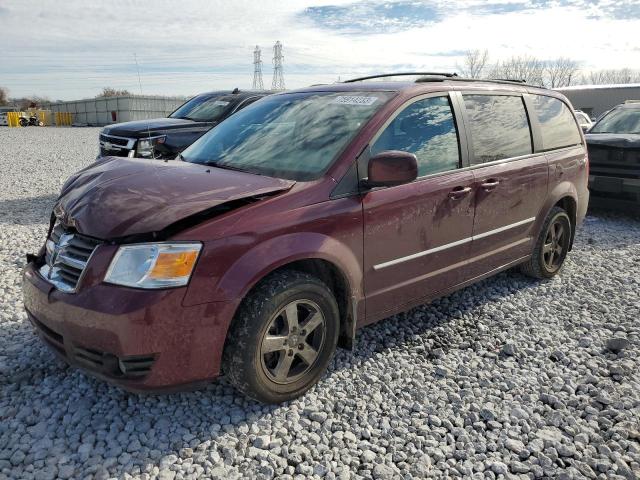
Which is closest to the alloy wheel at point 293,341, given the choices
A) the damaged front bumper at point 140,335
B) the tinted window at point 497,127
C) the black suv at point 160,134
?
the damaged front bumper at point 140,335

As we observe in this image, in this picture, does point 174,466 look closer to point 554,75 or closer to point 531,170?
point 531,170

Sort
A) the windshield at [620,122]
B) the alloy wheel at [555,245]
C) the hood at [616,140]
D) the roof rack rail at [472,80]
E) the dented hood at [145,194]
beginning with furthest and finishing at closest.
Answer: the windshield at [620,122] → the hood at [616,140] → the alloy wheel at [555,245] → the roof rack rail at [472,80] → the dented hood at [145,194]

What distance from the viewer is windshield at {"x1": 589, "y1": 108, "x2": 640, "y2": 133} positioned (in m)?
8.48

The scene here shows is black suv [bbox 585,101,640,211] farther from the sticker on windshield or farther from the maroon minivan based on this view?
the sticker on windshield

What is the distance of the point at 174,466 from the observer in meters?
2.53

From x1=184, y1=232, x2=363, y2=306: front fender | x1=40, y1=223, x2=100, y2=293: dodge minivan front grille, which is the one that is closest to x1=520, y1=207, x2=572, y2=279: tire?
x1=184, y1=232, x2=363, y2=306: front fender

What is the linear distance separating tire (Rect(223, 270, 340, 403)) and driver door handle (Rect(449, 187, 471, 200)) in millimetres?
1262

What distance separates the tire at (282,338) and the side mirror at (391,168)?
0.72 metres

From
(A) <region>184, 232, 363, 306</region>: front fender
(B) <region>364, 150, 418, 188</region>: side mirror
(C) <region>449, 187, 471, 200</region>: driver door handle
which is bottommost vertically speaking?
(A) <region>184, 232, 363, 306</region>: front fender

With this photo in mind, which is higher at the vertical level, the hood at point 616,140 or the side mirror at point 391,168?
the side mirror at point 391,168

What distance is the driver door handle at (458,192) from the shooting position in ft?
12.2

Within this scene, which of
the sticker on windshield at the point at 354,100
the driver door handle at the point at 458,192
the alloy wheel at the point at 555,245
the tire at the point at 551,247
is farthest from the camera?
the alloy wheel at the point at 555,245

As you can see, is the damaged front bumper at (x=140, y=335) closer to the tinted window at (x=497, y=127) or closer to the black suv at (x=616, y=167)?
the tinted window at (x=497, y=127)

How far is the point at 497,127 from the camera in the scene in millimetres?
4301
